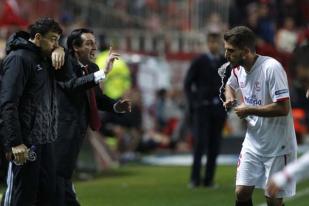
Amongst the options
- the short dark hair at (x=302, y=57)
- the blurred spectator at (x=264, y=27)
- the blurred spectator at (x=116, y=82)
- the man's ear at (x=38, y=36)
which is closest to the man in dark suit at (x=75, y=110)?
the man's ear at (x=38, y=36)

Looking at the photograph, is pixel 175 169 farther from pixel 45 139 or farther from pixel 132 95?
pixel 45 139

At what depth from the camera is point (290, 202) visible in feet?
46.1

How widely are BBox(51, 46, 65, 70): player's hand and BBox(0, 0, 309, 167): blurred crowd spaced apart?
8058mm

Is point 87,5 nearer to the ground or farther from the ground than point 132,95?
farther from the ground

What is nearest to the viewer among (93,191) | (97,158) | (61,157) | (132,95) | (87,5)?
(61,157)

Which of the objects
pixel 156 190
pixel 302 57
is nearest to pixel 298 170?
pixel 302 57

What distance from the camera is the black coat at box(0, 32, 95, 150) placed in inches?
357

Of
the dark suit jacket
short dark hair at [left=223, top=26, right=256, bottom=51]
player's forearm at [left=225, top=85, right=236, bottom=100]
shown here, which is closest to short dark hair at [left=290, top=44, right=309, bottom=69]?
short dark hair at [left=223, top=26, right=256, bottom=51]

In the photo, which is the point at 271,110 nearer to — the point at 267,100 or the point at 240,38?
the point at 267,100

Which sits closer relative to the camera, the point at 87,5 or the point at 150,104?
the point at 150,104

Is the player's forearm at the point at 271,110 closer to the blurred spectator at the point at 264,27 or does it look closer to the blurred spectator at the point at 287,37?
the blurred spectator at the point at 264,27

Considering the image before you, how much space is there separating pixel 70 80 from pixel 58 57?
415 mm

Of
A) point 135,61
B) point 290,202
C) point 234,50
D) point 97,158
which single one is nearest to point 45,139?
point 234,50

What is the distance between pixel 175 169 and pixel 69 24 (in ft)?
21.7
